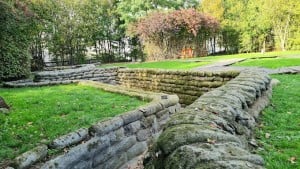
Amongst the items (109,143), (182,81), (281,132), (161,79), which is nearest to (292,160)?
(281,132)

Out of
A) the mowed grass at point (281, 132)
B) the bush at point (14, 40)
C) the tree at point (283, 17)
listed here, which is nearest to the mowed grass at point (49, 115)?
the mowed grass at point (281, 132)

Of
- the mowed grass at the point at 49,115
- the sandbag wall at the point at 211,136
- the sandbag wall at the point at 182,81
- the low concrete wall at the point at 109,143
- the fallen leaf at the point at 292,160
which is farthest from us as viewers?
the sandbag wall at the point at 182,81

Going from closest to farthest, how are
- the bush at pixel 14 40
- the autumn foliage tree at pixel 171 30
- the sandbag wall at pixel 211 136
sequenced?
the sandbag wall at pixel 211 136, the bush at pixel 14 40, the autumn foliage tree at pixel 171 30

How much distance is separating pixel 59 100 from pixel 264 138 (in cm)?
504

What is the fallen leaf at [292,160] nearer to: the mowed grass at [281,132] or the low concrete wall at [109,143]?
the mowed grass at [281,132]

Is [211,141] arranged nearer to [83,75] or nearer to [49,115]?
[49,115]

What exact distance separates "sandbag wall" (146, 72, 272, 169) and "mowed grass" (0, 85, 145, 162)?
221cm

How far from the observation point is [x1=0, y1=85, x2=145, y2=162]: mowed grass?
4.42m

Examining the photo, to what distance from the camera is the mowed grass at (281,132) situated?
2750mm

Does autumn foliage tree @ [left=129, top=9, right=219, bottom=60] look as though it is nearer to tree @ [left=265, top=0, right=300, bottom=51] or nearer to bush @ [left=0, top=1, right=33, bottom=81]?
tree @ [left=265, top=0, right=300, bottom=51]

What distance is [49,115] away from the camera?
579cm

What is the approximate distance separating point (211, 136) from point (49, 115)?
4156 millimetres

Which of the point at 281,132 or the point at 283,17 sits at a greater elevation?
the point at 283,17

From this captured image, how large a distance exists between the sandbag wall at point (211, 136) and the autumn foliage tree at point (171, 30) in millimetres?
19379
